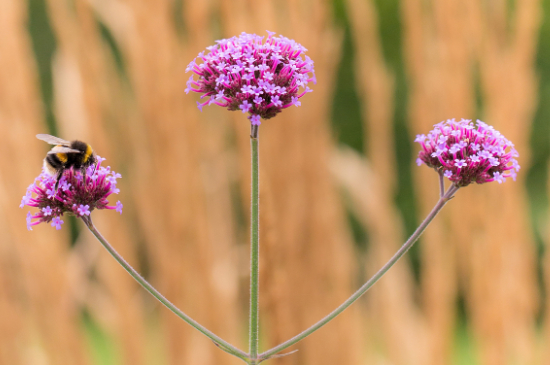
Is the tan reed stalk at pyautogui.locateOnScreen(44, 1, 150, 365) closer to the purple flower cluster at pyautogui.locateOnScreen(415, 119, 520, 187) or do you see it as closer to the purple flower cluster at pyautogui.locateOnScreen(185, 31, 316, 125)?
the purple flower cluster at pyautogui.locateOnScreen(185, 31, 316, 125)

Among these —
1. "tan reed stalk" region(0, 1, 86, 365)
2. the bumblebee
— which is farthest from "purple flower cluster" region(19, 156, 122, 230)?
"tan reed stalk" region(0, 1, 86, 365)

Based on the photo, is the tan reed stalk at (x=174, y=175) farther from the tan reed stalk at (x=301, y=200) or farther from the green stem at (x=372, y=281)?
the green stem at (x=372, y=281)

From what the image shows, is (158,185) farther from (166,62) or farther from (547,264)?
(547,264)

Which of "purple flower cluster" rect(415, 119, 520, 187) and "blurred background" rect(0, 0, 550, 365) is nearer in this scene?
"purple flower cluster" rect(415, 119, 520, 187)

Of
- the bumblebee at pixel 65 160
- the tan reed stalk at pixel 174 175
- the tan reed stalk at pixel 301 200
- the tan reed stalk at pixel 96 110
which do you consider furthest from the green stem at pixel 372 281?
the tan reed stalk at pixel 96 110

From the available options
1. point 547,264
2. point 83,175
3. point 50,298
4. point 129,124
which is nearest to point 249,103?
point 83,175

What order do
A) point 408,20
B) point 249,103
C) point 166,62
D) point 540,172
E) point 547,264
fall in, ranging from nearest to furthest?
point 249,103
point 166,62
point 408,20
point 547,264
point 540,172
